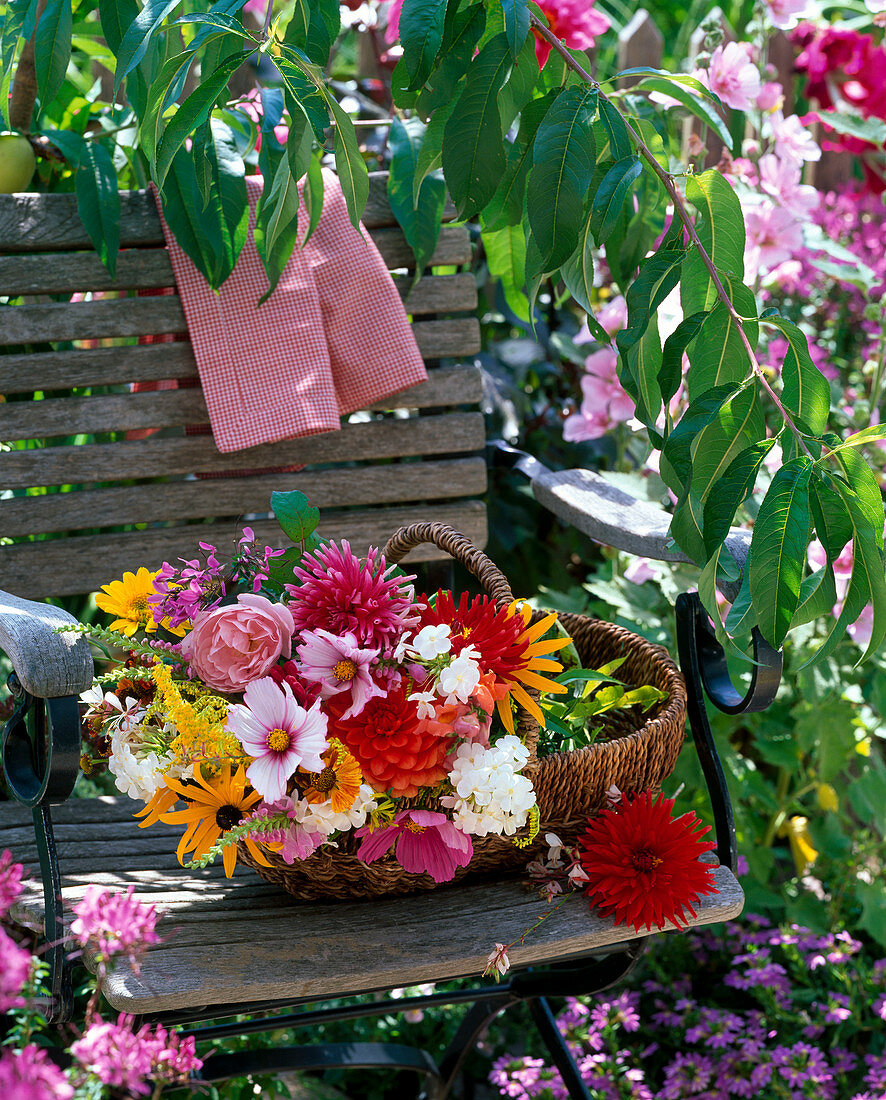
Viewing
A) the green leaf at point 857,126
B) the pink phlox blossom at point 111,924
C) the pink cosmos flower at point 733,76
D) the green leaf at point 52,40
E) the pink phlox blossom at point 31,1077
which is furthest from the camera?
the green leaf at point 857,126

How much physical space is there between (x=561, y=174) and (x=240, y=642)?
461mm

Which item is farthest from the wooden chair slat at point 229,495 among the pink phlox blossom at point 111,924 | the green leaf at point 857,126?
the pink phlox blossom at point 111,924

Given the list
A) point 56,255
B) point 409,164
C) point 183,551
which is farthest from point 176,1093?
point 409,164

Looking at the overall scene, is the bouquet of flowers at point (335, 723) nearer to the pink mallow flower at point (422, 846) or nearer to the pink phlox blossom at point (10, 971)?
the pink mallow flower at point (422, 846)

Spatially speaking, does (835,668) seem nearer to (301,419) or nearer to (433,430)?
(433,430)

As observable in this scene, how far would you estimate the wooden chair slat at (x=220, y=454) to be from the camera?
1399mm

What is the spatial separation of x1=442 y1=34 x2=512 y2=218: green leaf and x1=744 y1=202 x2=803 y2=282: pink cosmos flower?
2.69 ft

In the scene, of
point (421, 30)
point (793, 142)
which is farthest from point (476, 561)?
point (793, 142)

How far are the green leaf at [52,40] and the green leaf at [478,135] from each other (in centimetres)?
49

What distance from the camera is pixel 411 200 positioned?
1402 mm

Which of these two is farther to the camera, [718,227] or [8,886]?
[718,227]

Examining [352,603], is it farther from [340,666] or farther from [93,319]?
[93,319]

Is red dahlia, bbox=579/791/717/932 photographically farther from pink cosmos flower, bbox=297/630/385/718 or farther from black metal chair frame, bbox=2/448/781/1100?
pink cosmos flower, bbox=297/630/385/718

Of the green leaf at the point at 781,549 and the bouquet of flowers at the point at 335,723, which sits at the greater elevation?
the green leaf at the point at 781,549
